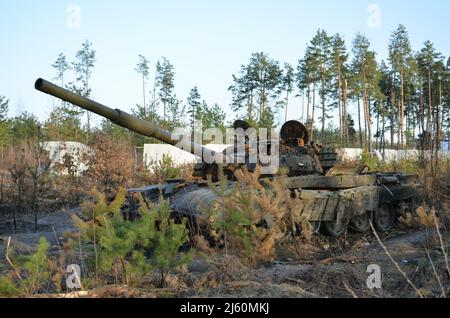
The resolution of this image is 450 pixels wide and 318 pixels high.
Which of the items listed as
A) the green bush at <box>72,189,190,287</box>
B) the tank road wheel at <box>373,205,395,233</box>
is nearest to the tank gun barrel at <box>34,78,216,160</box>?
the green bush at <box>72,189,190,287</box>

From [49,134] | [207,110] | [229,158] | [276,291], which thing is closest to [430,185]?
[229,158]

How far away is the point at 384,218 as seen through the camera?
13219mm

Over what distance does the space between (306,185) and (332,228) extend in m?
1.27

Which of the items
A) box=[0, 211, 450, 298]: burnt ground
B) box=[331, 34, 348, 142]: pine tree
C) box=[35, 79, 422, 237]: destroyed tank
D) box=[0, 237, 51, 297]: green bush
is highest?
box=[331, 34, 348, 142]: pine tree

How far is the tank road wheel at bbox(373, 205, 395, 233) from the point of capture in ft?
41.6

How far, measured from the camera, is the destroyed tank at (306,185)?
8.95 metres

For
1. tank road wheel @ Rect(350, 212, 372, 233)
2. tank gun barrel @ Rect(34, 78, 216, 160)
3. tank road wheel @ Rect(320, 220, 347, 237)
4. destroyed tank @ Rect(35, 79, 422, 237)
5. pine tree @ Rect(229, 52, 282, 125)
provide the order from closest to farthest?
tank gun barrel @ Rect(34, 78, 216, 160) → destroyed tank @ Rect(35, 79, 422, 237) → tank road wheel @ Rect(320, 220, 347, 237) → tank road wheel @ Rect(350, 212, 372, 233) → pine tree @ Rect(229, 52, 282, 125)

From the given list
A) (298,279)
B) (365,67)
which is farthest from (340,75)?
(298,279)

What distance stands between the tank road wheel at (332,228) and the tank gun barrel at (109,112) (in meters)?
3.23

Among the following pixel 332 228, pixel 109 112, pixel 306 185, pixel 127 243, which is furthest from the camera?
pixel 332 228

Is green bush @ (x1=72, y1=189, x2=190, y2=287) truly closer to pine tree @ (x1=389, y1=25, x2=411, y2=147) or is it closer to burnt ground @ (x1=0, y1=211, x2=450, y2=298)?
burnt ground @ (x1=0, y1=211, x2=450, y2=298)

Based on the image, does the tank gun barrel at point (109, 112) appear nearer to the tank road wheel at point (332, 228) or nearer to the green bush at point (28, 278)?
the green bush at point (28, 278)

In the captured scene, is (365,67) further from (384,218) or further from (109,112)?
(109,112)

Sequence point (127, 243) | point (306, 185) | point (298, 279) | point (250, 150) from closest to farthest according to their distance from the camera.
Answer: point (127, 243)
point (298, 279)
point (306, 185)
point (250, 150)
